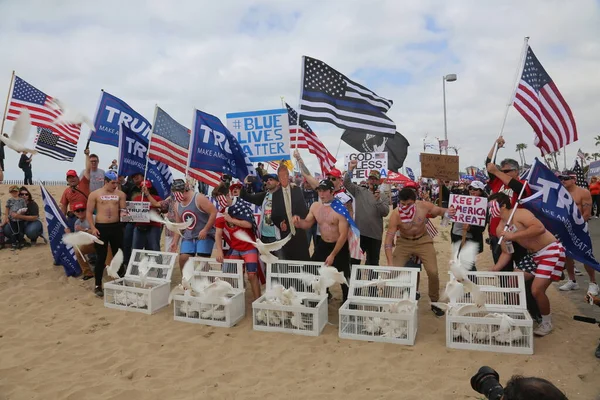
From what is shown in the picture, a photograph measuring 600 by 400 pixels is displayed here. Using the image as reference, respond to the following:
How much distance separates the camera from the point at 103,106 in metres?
8.12

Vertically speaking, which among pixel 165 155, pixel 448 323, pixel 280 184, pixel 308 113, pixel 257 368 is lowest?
pixel 257 368

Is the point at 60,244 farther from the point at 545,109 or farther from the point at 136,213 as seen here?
the point at 545,109

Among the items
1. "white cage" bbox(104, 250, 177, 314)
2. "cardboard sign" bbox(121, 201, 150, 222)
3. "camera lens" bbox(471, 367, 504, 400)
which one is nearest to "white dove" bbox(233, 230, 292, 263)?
"white cage" bbox(104, 250, 177, 314)

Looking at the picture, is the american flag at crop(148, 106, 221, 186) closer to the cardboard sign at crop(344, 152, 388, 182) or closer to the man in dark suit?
the man in dark suit

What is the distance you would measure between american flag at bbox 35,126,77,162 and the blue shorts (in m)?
3.84

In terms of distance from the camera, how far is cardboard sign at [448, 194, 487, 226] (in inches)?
259

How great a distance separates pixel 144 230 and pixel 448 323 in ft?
17.5

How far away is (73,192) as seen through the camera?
26.8ft

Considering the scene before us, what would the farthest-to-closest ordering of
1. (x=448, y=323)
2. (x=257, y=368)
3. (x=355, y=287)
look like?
(x=355, y=287), (x=448, y=323), (x=257, y=368)

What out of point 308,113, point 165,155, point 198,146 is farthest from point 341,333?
point 165,155

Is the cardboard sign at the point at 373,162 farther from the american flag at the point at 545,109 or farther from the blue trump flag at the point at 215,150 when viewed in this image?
the american flag at the point at 545,109

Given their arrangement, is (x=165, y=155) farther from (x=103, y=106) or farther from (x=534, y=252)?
(x=534, y=252)

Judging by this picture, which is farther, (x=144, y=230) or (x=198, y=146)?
(x=144, y=230)

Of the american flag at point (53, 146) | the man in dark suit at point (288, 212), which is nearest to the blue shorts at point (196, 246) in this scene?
the man in dark suit at point (288, 212)
